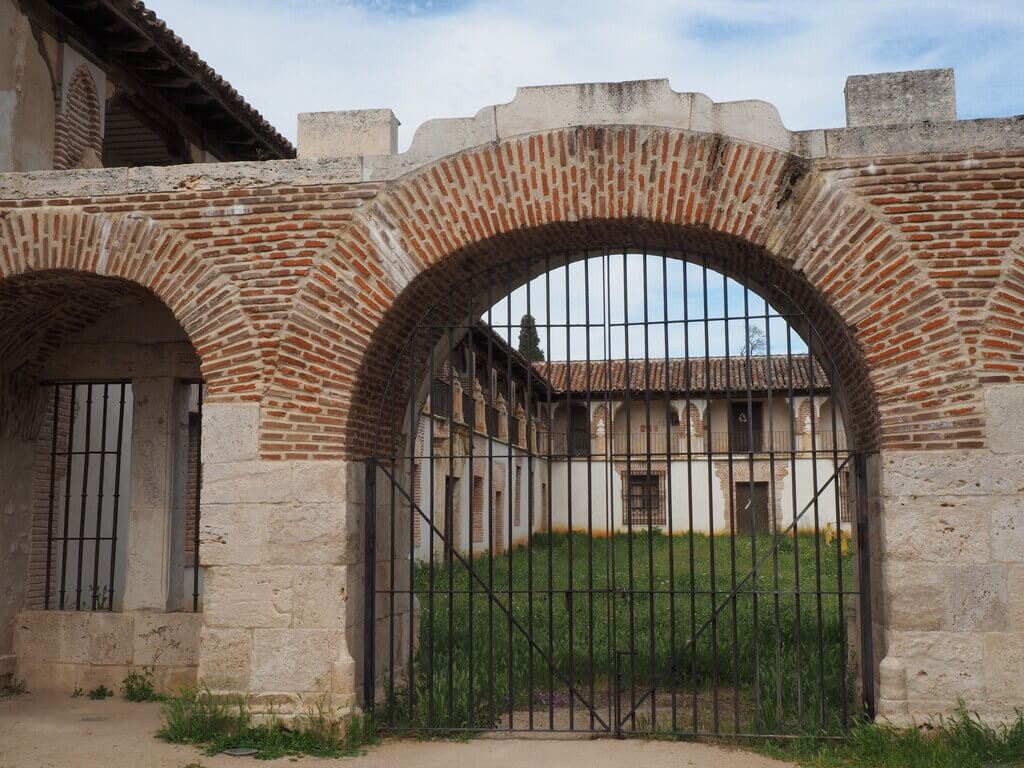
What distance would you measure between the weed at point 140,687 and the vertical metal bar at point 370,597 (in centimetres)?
227

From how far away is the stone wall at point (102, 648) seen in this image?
7.54m

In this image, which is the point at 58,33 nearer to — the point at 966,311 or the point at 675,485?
the point at 966,311

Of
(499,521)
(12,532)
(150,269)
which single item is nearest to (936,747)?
(150,269)

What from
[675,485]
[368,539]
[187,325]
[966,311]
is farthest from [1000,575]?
[675,485]

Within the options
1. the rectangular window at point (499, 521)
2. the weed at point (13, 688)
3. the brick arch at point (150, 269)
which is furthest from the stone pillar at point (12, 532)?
the rectangular window at point (499, 521)

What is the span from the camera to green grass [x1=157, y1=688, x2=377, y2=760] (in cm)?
551

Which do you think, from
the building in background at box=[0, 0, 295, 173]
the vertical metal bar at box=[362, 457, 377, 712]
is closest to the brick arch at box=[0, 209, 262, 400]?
the vertical metal bar at box=[362, 457, 377, 712]

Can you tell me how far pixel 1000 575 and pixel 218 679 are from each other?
14.9 feet

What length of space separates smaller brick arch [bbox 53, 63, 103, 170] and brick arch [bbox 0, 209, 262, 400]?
12.2 ft

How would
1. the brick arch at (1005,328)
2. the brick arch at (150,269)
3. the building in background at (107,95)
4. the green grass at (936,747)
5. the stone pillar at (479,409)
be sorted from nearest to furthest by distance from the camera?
1. the green grass at (936,747)
2. the brick arch at (1005,328)
3. the brick arch at (150,269)
4. the building in background at (107,95)
5. the stone pillar at (479,409)

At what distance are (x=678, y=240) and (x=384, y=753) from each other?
12.0 feet

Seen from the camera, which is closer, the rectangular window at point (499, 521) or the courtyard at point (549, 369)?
the courtyard at point (549, 369)

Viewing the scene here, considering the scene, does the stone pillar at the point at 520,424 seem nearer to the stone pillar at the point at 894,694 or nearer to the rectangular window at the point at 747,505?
the rectangular window at the point at 747,505

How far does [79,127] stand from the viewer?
396 inches
